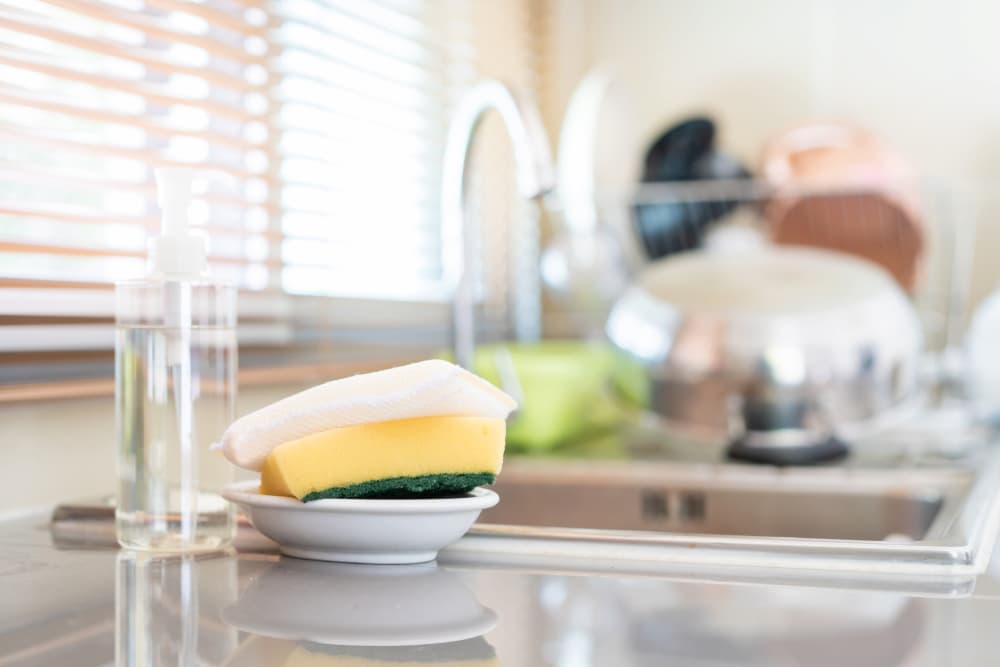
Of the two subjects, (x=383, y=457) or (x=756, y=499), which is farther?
(x=756, y=499)

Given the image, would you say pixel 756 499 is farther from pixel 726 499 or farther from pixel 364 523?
pixel 364 523

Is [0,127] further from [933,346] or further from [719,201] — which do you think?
[933,346]

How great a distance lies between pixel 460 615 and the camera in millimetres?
447

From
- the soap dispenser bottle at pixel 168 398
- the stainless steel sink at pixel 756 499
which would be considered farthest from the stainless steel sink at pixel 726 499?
the soap dispenser bottle at pixel 168 398

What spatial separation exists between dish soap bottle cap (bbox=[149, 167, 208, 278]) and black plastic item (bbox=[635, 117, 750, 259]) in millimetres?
1041

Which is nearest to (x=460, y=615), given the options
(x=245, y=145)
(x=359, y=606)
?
(x=359, y=606)

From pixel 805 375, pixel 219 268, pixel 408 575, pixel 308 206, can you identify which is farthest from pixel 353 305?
pixel 408 575

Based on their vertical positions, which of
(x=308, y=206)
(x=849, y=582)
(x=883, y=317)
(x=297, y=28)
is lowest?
(x=849, y=582)

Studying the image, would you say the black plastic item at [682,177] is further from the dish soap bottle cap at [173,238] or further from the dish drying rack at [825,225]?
the dish soap bottle cap at [173,238]

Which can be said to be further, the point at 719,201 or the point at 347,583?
the point at 719,201

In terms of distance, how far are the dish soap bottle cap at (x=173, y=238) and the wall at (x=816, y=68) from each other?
3.99 ft

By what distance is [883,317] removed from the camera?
1.09 meters

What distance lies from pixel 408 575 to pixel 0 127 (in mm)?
443

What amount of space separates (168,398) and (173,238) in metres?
0.08
